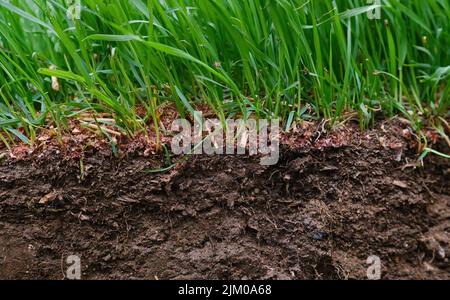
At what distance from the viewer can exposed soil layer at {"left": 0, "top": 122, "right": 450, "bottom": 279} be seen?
1320 millimetres

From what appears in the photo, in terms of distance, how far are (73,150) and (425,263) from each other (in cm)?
90

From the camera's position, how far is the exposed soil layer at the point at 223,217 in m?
1.32

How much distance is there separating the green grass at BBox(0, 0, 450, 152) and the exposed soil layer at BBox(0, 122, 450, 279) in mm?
118

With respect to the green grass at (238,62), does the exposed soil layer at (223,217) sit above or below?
below

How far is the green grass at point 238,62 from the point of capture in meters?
1.35

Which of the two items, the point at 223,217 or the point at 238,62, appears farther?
the point at 238,62

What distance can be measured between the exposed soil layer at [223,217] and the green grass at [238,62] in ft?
0.39

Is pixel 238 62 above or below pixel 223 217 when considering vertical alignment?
above

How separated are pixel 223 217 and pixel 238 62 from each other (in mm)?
411

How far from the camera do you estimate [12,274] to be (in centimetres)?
135

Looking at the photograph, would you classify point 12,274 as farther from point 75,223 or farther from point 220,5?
point 220,5

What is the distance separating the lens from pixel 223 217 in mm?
1342

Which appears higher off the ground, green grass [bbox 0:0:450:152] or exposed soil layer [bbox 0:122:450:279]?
green grass [bbox 0:0:450:152]

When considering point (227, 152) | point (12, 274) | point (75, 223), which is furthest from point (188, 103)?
point (12, 274)
